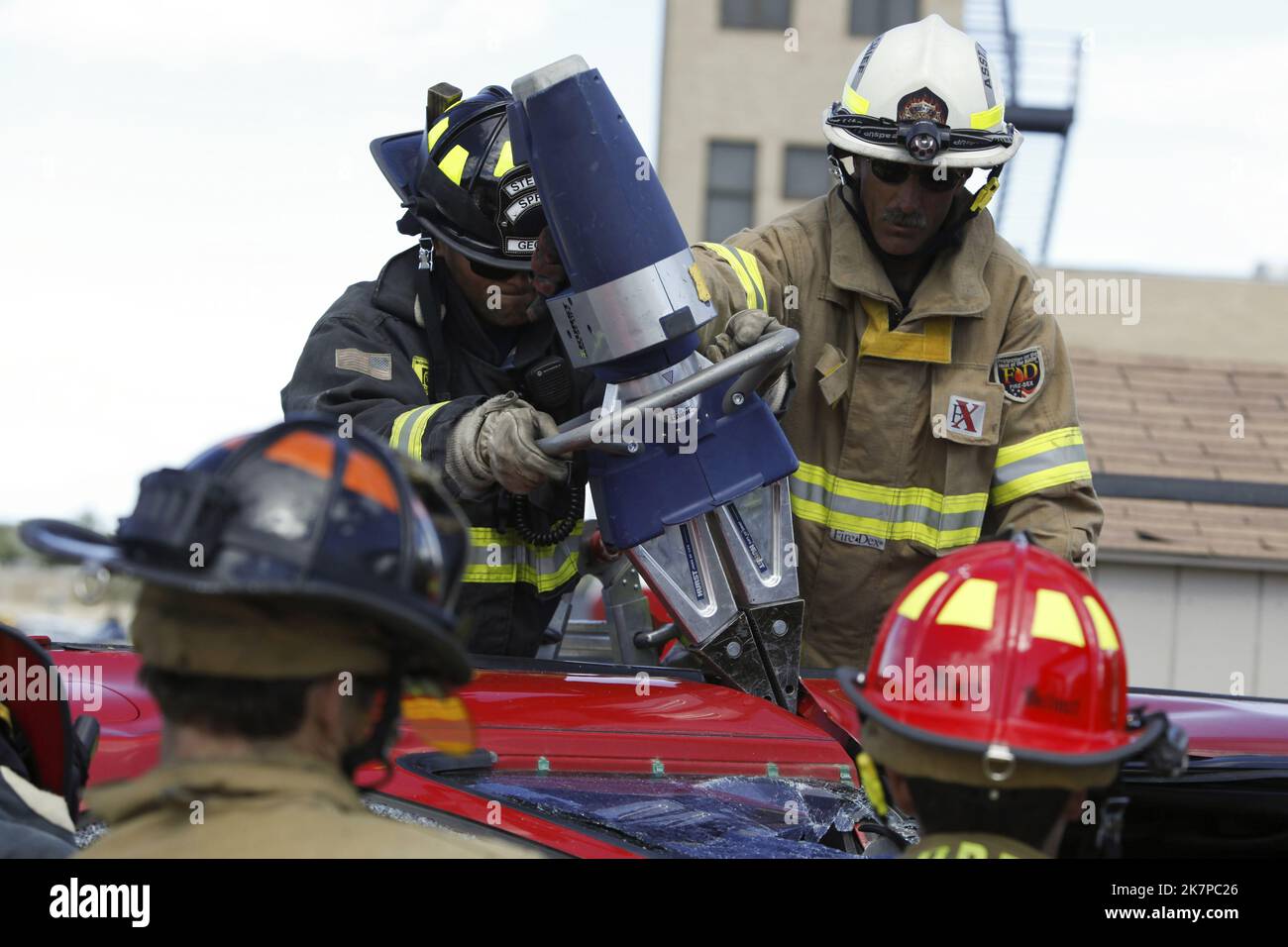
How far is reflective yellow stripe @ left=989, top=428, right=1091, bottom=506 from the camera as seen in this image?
11.3 feet

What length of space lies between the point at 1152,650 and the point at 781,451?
6.44 metres

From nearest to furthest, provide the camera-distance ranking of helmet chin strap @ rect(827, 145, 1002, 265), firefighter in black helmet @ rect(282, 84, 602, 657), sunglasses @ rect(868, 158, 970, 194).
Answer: firefighter in black helmet @ rect(282, 84, 602, 657) < sunglasses @ rect(868, 158, 970, 194) < helmet chin strap @ rect(827, 145, 1002, 265)

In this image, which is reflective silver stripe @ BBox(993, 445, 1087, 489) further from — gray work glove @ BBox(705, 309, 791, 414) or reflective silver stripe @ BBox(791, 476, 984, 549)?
gray work glove @ BBox(705, 309, 791, 414)

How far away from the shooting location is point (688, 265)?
284 cm

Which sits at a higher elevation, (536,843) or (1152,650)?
(536,843)

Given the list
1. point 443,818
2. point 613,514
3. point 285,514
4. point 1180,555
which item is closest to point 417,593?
point 285,514

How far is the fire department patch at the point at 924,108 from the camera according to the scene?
135 inches

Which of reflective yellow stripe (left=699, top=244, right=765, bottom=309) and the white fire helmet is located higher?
the white fire helmet

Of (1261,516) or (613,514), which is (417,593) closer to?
(613,514)

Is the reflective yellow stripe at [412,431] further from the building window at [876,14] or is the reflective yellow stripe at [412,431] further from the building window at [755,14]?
the building window at [876,14]

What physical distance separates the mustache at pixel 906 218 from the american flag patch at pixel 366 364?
121 cm

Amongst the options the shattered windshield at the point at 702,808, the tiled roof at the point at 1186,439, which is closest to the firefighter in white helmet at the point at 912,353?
the shattered windshield at the point at 702,808

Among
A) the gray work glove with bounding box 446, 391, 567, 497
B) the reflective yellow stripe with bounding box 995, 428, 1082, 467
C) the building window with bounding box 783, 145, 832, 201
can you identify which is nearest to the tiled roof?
the reflective yellow stripe with bounding box 995, 428, 1082, 467

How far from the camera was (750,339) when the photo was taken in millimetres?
2939
